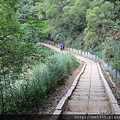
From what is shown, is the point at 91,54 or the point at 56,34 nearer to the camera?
the point at 91,54

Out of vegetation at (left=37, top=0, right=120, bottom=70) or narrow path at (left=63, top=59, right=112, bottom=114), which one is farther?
vegetation at (left=37, top=0, right=120, bottom=70)

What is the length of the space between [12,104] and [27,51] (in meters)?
1.23

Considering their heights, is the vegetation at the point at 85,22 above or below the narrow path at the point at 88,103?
above

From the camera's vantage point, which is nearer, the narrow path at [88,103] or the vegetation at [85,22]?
the narrow path at [88,103]

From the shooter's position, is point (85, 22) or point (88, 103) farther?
point (85, 22)

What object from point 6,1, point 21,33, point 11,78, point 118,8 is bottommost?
point 11,78

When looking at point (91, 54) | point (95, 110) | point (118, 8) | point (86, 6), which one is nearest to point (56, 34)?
point (86, 6)

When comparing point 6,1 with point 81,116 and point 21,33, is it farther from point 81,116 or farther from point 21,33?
point 81,116

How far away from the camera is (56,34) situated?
38.1 m

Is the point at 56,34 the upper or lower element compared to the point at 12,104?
upper

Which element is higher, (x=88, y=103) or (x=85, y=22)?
(x=85, y=22)

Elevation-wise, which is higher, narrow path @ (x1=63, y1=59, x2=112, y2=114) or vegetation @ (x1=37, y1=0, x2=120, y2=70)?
vegetation @ (x1=37, y1=0, x2=120, y2=70)

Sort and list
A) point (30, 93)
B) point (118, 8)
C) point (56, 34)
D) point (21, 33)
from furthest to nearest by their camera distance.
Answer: point (56, 34) < point (118, 8) < point (30, 93) < point (21, 33)

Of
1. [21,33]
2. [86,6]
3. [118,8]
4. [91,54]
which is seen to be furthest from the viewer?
[86,6]
